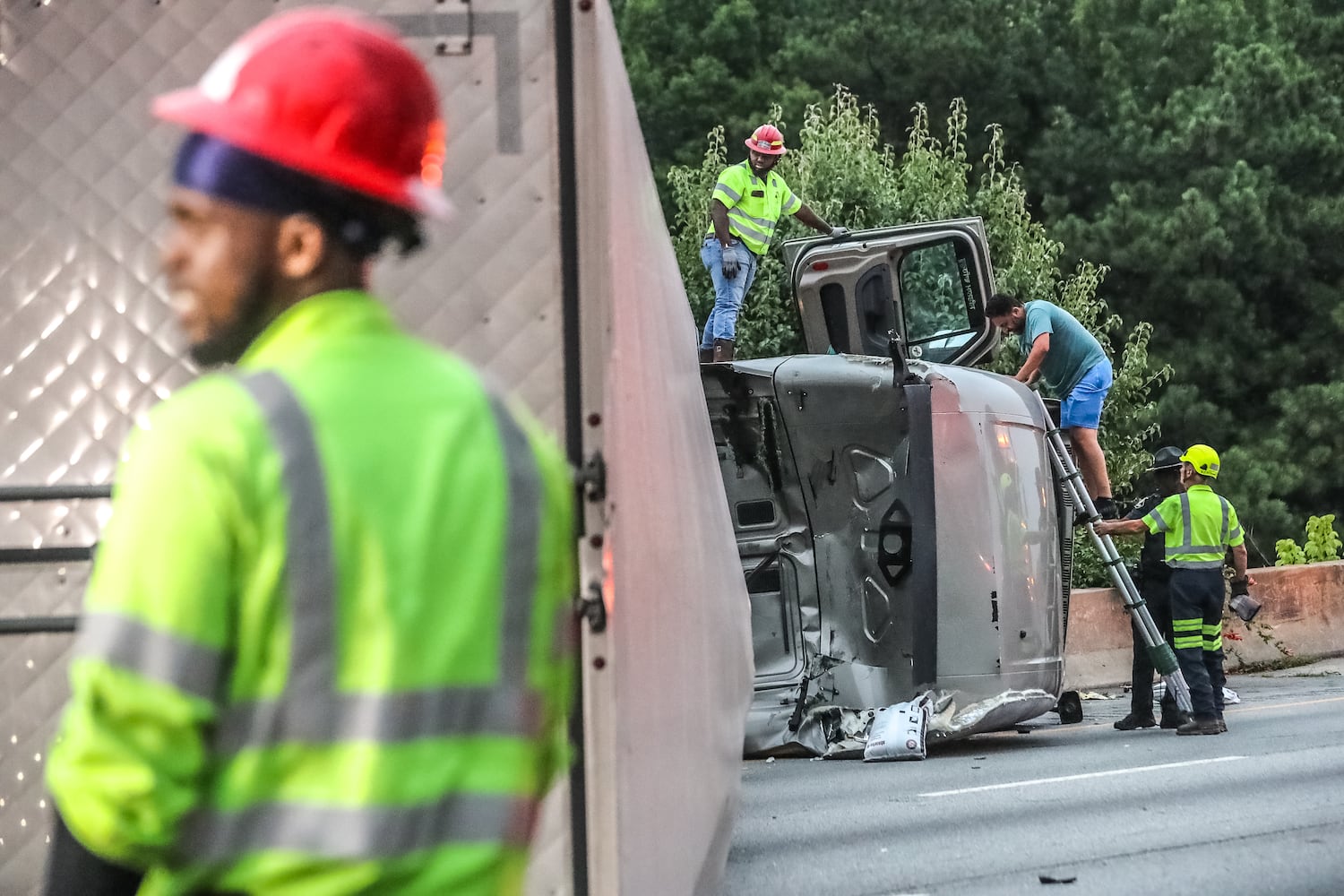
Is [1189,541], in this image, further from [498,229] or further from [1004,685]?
[498,229]

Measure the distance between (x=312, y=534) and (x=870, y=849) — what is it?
5.64 metres

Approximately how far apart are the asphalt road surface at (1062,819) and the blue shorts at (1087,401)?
2.09 metres

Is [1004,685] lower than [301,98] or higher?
lower

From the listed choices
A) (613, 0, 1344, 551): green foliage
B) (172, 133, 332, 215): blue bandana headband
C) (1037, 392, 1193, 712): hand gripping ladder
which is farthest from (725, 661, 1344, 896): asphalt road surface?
(613, 0, 1344, 551): green foliage

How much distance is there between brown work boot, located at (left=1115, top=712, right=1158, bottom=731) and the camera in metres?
11.9

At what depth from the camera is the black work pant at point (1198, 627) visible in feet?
Answer: 37.4

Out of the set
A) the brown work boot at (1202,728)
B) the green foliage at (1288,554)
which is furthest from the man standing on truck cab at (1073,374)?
the green foliage at (1288,554)

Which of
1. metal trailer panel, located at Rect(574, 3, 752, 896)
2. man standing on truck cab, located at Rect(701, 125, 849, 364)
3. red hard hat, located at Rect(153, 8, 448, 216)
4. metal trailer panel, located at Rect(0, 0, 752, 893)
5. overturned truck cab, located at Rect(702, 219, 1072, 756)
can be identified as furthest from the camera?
man standing on truck cab, located at Rect(701, 125, 849, 364)

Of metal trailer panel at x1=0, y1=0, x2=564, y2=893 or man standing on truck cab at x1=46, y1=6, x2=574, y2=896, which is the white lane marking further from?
man standing on truck cab at x1=46, y1=6, x2=574, y2=896

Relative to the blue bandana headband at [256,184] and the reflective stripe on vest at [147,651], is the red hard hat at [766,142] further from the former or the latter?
the reflective stripe on vest at [147,651]

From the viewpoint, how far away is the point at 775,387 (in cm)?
1010

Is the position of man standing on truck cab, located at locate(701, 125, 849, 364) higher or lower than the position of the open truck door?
higher

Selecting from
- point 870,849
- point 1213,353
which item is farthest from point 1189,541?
point 1213,353

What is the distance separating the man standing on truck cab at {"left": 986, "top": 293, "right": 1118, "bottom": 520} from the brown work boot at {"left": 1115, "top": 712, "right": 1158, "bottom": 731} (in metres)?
1.22
